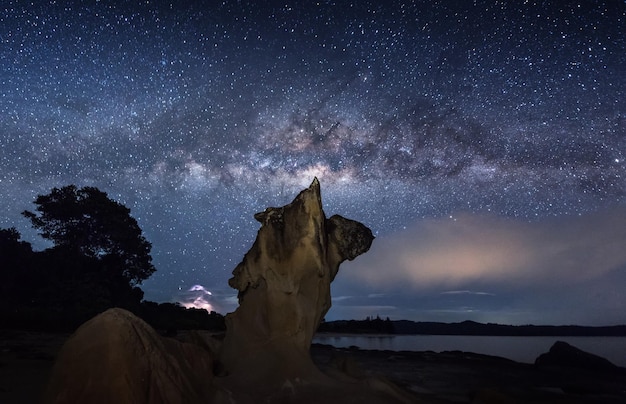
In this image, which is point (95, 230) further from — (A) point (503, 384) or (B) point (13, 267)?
(A) point (503, 384)

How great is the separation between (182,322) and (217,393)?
107ft

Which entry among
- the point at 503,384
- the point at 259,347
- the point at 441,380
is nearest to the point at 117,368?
the point at 259,347

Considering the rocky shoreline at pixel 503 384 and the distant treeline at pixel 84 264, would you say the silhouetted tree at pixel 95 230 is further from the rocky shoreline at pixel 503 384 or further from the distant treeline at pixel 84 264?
the rocky shoreline at pixel 503 384

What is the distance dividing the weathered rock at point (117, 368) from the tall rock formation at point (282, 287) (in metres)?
2.65

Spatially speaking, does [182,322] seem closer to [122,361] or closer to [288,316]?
[288,316]

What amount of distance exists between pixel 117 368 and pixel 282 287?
15.0ft

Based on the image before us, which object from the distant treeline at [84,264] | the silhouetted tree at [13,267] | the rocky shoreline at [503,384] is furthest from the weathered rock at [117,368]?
the silhouetted tree at [13,267]

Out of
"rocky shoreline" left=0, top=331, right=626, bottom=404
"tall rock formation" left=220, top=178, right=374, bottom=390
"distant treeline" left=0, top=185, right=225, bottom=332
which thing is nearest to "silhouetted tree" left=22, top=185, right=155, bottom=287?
"distant treeline" left=0, top=185, right=225, bottom=332

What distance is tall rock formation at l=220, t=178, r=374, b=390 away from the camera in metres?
9.36

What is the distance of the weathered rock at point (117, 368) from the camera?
18.0ft

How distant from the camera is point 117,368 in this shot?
566cm

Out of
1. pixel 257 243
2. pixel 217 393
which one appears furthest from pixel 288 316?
pixel 217 393

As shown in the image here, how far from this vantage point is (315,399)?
302 inches

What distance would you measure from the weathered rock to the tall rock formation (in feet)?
8.68
